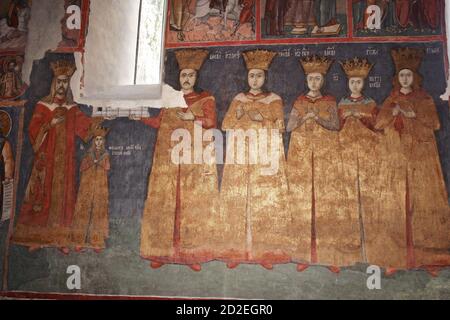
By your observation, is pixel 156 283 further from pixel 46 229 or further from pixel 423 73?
pixel 423 73

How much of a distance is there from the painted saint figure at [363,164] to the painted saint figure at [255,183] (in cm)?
82

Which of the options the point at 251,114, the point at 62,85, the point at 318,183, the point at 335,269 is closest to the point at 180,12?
the point at 251,114

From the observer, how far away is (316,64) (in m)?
7.15

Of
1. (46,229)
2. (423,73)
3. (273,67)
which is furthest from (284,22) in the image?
(46,229)

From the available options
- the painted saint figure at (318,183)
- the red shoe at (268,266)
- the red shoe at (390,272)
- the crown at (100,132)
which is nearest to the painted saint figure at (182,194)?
the crown at (100,132)

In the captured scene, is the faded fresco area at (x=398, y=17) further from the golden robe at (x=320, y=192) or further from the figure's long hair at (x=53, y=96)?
the figure's long hair at (x=53, y=96)

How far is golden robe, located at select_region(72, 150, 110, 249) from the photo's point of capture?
7000 millimetres

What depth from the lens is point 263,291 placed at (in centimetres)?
660

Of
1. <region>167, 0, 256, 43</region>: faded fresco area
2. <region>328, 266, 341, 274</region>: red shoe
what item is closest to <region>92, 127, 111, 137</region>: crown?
<region>167, 0, 256, 43</region>: faded fresco area

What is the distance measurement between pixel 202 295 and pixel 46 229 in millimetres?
2257

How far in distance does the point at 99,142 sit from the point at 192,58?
1704 mm

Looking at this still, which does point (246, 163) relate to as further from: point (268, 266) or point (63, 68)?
point (63, 68)

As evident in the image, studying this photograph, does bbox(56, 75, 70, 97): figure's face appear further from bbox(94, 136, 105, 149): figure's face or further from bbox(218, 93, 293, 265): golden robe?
bbox(218, 93, 293, 265): golden robe

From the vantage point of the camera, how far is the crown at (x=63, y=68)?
7.54 metres
